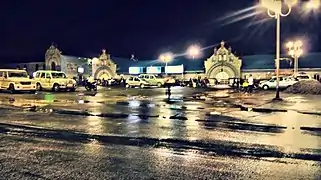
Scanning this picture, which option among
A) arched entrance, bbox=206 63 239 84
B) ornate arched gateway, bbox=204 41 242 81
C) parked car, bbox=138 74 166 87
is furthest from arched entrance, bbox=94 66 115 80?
parked car, bbox=138 74 166 87

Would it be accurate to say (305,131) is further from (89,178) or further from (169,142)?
(89,178)

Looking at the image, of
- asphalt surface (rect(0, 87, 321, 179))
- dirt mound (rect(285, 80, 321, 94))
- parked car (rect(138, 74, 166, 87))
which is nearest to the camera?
asphalt surface (rect(0, 87, 321, 179))

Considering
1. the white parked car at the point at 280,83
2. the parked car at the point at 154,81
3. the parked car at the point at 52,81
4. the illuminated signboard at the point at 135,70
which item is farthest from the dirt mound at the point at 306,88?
the illuminated signboard at the point at 135,70

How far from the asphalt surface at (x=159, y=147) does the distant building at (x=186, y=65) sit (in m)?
55.2

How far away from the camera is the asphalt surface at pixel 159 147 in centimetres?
635

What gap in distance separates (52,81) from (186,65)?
48.4 m

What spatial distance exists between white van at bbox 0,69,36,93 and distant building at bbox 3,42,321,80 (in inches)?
1824

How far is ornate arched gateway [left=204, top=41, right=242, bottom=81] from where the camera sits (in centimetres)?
7288

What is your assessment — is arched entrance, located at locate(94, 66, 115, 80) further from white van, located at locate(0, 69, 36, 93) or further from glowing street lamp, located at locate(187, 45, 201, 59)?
white van, located at locate(0, 69, 36, 93)

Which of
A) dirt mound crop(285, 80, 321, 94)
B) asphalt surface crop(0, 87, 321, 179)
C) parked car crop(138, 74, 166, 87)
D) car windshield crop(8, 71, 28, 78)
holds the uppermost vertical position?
car windshield crop(8, 71, 28, 78)

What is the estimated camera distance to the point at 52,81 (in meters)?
35.7

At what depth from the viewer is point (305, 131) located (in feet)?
37.2

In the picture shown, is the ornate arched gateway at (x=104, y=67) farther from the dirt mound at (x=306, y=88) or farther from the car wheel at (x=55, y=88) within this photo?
the dirt mound at (x=306, y=88)

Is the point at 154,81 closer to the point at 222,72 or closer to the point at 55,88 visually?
the point at 55,88
